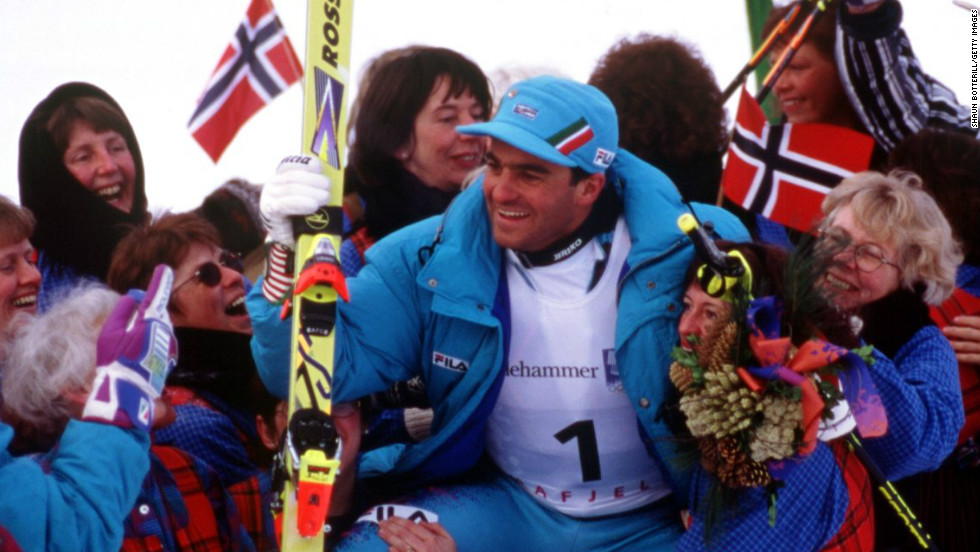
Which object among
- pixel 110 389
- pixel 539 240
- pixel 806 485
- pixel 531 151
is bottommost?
pixel 806 485

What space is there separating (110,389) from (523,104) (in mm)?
1233

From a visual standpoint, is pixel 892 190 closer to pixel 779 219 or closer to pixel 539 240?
pixel 779 219

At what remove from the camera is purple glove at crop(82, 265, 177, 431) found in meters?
2.69

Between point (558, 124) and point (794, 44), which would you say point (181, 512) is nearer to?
point (558, 124)

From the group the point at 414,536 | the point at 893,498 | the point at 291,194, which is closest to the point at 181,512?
the point at 414,536

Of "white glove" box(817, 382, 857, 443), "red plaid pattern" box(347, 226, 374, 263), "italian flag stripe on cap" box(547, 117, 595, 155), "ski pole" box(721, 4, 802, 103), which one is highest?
"ski pole" box(721, 4, 802, 103)

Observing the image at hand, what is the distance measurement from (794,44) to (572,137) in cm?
112

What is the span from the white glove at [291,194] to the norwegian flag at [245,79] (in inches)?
56.7

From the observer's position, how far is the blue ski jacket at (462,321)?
10.4 ft

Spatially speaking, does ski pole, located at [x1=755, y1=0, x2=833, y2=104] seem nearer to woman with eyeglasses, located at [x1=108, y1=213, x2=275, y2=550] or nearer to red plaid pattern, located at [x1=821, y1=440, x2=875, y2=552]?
red plaid pattern, located at [x1=821, y1=440, x2=875, y2=552]

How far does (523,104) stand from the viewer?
327 centimetres

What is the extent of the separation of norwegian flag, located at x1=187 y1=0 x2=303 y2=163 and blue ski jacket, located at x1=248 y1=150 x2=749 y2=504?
1233mm

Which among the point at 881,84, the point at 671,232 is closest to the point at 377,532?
the point at 671,232

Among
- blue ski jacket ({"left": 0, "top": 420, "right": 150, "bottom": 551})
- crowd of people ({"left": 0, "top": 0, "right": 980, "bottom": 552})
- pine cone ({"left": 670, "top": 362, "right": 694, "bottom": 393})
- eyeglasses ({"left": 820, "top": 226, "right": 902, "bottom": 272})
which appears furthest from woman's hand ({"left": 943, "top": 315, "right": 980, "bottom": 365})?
blue ski jacket ({"left": 0, "top": 420, "right": 150, "bottom": 551})
